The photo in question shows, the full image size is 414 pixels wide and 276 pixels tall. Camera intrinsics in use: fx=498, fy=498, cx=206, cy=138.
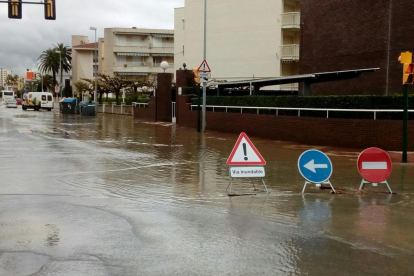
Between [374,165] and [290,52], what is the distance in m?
33.5

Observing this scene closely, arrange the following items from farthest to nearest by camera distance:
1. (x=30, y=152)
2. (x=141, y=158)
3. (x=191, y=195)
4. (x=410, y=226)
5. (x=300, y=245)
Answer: (x=30, y=152) → (x=141, y=158) → (x=191, y=195) → (x=410, y=226) → (x=300, y=245)

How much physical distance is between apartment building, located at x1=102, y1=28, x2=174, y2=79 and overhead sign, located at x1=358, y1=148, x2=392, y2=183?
6992cm

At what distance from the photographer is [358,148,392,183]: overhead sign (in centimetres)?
976

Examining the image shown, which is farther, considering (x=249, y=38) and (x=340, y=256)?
(x=249, y=38)

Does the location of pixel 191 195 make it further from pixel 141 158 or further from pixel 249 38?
pixel 249 38

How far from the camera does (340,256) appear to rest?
19.3 ft

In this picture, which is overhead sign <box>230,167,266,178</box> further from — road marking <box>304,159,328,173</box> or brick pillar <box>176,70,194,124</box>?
brick pillar <box>176,70,194,124</box>

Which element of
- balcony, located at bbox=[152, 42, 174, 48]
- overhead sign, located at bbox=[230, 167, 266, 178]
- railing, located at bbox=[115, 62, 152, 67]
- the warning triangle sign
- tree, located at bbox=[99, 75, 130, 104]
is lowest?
overhead sign, located at bbox=[230, 167, 266, 178]

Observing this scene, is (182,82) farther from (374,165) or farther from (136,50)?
(136,50)

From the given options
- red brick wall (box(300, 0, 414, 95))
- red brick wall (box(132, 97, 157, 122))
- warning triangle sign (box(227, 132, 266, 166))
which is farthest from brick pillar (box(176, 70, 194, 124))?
warning triangle sign (box(227, 132, 266, 166))

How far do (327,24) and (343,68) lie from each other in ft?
8.90

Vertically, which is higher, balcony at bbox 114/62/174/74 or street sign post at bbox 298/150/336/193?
balcony at bbox 114/62/174/74

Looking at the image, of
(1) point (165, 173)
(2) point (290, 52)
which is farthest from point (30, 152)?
(2) point (290, 52)

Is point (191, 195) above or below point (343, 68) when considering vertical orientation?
below
